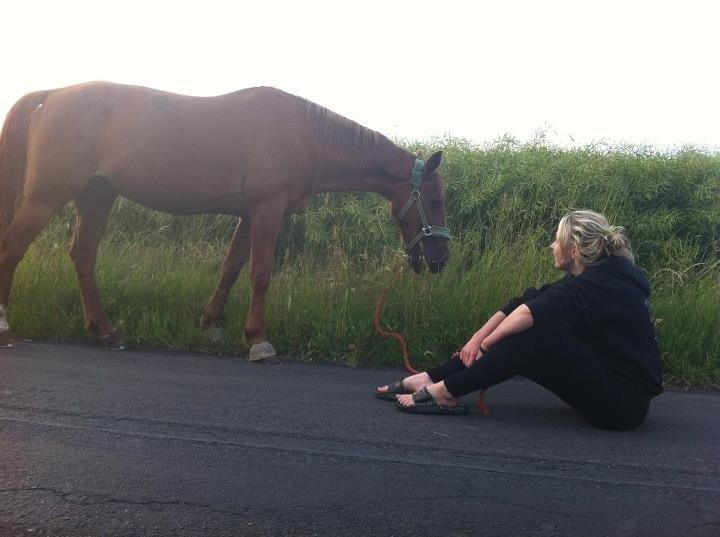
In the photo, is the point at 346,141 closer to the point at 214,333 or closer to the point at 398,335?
the point at 398,335

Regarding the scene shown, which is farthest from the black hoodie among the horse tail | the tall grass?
the horse tail

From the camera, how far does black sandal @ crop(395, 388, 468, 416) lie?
4.26 m

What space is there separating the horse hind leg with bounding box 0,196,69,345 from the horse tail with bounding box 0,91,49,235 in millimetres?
386

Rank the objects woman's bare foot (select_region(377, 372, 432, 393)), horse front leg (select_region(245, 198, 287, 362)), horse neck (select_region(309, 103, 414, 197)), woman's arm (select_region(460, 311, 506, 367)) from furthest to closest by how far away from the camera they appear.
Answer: horse neck (select_region(309, 103, 414, 197)), horse front leg (select_region(245, 198, 287, 362)), woman's bare foot (select_region(377, 372, 432, 393)), woman's arm (select_region(460, 311, 506, 367))

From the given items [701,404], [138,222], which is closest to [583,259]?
[701,404]

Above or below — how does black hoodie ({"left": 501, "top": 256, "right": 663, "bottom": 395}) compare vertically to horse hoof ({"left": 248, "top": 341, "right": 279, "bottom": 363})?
above

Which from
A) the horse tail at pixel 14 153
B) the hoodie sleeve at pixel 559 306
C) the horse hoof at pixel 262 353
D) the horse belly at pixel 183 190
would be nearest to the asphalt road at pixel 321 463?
the hoodie sleeve at pixel 559 306

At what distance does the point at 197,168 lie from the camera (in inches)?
242

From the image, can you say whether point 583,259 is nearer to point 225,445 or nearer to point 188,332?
point 225,445

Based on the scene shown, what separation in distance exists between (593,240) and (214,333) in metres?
3.46

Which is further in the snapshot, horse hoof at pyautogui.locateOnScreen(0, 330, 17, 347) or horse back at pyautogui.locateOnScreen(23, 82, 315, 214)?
horse back at pyautogui.locateOnScreen(23, 82, 315, 214)

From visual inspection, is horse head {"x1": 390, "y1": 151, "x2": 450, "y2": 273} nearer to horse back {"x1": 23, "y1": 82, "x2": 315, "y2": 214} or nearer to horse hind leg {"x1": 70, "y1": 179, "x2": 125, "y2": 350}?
horse back {"x1": 23, "y1": 82, "x2": 315, "y2": 214}

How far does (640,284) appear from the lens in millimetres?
4043

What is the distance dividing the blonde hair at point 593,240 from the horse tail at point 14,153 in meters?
4.66
